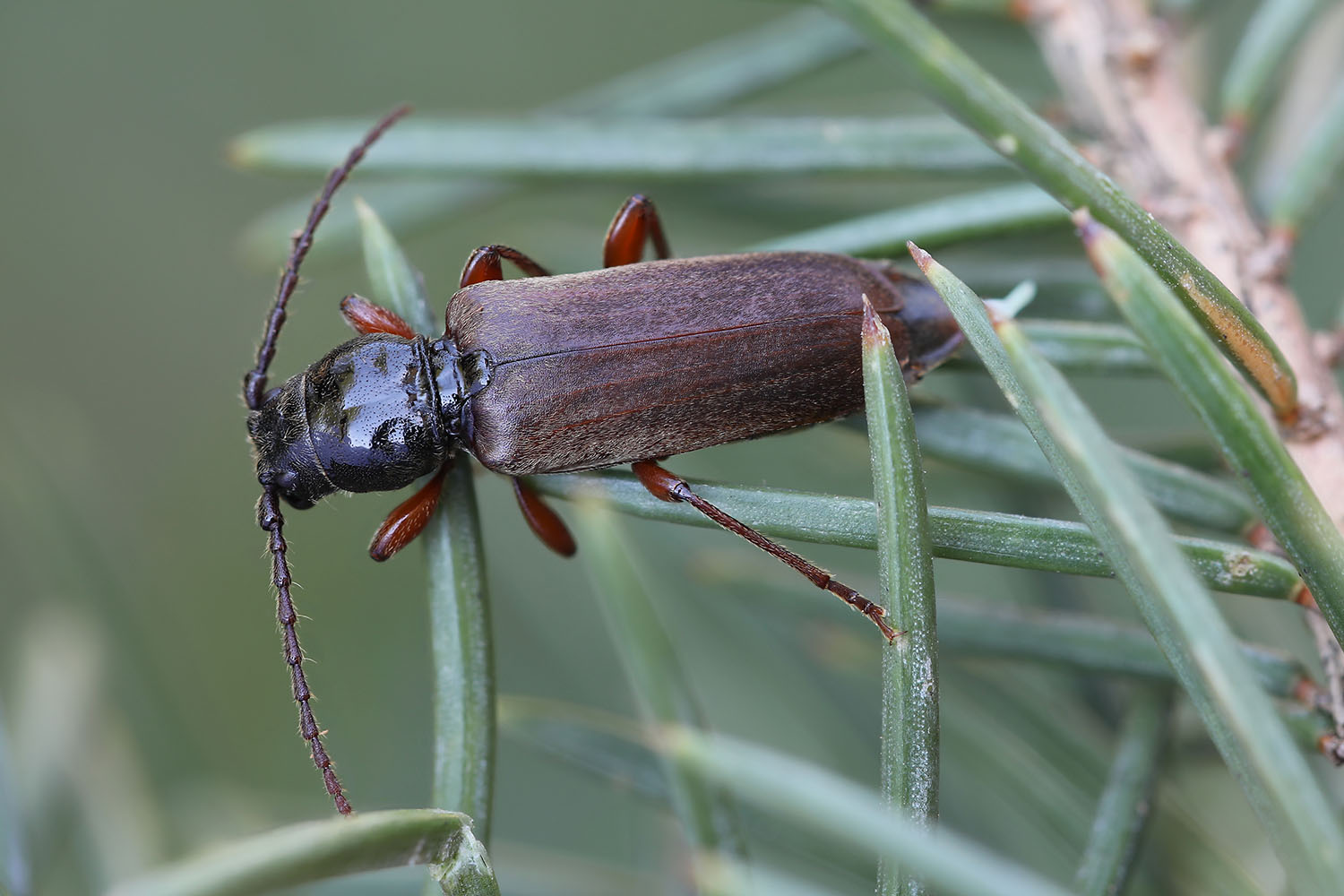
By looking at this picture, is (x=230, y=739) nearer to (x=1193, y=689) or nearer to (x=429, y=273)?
(x=429, y=273)

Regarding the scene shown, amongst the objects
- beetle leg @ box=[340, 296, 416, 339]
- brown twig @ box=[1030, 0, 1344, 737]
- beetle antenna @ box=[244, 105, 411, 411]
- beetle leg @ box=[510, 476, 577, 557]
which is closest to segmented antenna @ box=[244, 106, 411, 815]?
beetle antenna @ box=[244, 105, 411, 411]

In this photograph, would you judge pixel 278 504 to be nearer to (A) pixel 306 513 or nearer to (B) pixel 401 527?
(B) pixel 401 527

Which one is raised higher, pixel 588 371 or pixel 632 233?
pixel 632 233

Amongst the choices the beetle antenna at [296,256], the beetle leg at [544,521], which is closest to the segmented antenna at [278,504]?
the beetle antenna at [296,256]

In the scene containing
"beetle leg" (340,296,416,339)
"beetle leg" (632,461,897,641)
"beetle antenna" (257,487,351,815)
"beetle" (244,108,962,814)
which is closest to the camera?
"beetle leg" (632,461,897,641)

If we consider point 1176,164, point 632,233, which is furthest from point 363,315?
point 1176,164

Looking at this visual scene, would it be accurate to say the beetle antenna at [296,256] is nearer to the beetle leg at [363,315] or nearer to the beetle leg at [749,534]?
the beetle leg at [363,315]

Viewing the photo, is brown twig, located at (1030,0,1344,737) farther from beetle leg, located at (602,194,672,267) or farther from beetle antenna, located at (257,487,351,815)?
beetle antenna, located at (257,487,351,815)
